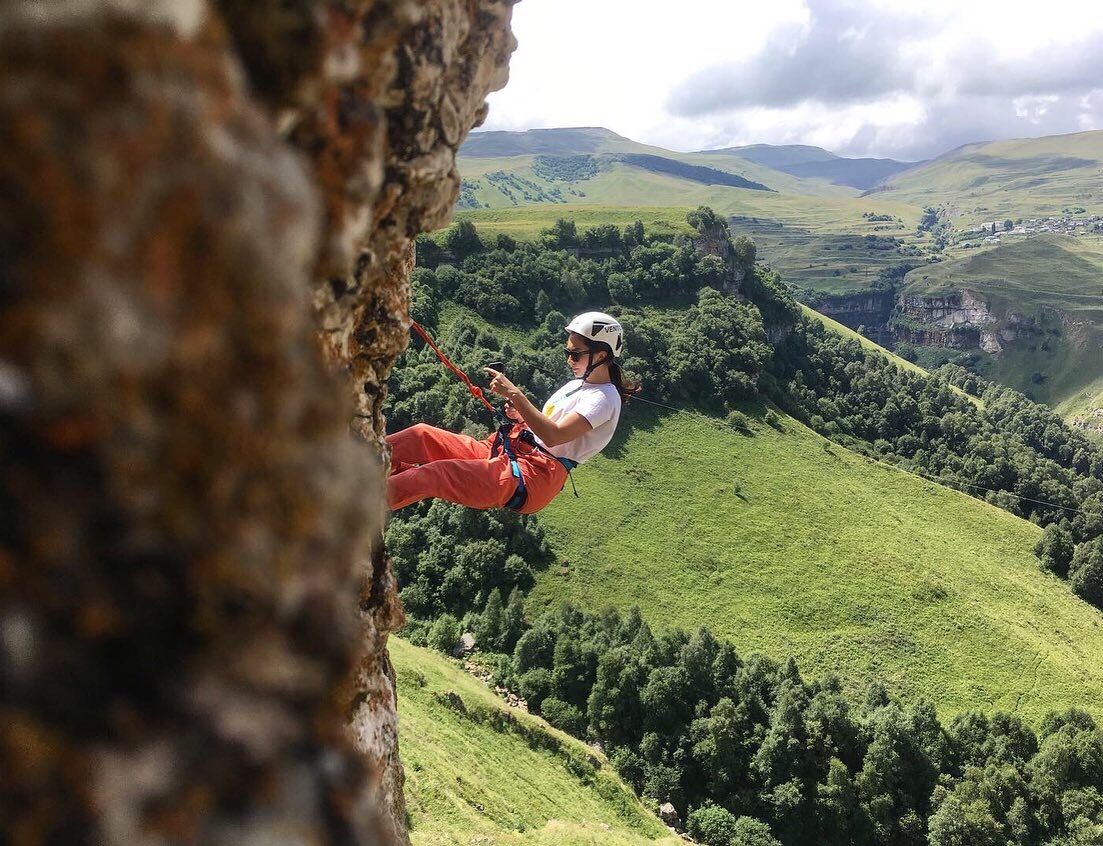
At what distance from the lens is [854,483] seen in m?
74.7

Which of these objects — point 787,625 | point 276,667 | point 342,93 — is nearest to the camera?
point 276,667

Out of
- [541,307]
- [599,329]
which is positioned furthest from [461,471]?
[541,307]

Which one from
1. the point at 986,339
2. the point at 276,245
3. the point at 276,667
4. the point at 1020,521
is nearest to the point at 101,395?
the point at 276,245

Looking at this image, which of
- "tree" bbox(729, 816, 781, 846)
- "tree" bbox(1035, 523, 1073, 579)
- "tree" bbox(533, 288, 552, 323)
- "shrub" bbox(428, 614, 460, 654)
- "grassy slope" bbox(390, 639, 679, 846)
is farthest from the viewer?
"tree" bbox(533, 288, 552, 323)

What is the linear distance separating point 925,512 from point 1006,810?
1487 inches

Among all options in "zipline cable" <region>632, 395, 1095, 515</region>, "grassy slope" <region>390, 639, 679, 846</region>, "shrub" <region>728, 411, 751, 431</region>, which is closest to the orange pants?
"grassy slope" <region>390, 639, 679, 846</region>

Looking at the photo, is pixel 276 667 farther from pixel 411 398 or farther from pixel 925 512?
pixel 925 512

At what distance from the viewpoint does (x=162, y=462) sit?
1.82 meters

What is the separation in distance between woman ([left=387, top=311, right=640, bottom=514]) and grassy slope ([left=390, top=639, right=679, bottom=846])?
10.1 m

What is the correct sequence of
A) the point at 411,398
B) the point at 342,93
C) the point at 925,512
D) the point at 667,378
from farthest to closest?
1. the point at 667,378
2. the point at 925,512
3. the point at 411,398
4. the point at 342,93

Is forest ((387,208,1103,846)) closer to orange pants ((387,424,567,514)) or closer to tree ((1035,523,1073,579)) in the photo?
tree ((1035,523,1073,579))

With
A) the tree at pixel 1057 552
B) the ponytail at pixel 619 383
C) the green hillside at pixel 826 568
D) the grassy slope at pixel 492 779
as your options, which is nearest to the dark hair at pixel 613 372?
the ponytail at pixel 619 383

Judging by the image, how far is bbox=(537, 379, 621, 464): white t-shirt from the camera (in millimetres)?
9023

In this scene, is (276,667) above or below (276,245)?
below
